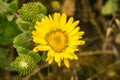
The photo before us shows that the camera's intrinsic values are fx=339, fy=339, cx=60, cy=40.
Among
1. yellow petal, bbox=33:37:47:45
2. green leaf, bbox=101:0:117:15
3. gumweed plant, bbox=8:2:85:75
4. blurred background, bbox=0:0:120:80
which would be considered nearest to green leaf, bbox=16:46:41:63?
gumweed plant, bbox=8:2:85:75

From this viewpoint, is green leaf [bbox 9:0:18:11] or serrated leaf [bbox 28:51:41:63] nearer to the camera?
serrated leaf [bbox 28:51:41:63]

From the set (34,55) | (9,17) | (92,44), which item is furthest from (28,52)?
(92,44)

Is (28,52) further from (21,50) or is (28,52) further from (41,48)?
(41,48)

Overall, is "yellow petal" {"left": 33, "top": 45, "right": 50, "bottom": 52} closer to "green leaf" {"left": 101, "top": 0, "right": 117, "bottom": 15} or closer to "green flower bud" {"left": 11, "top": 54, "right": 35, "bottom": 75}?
"green flower bud" {"left": 11, "top": 54, "right": 35, "bottom": 75}

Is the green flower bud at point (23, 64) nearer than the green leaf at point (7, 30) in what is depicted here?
Yes

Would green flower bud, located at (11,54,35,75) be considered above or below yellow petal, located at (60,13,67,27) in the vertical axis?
below

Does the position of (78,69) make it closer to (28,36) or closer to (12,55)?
(12,55)

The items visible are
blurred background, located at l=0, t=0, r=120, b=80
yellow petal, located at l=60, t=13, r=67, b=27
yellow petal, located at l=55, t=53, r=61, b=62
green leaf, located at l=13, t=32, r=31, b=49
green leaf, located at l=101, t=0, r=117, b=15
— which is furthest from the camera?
green leaf, located at l=101, t=0, r=117, b=15

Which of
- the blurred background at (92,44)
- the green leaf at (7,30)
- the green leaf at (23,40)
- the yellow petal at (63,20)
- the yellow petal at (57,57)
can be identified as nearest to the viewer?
the yellow petal at (57,57)

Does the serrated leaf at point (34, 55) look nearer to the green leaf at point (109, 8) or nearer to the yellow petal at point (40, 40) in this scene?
the yellow petal at point (40, 40)

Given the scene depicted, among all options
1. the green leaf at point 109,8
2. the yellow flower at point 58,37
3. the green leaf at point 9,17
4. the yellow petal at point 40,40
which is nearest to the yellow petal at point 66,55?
the yellow flower at point 58,37
